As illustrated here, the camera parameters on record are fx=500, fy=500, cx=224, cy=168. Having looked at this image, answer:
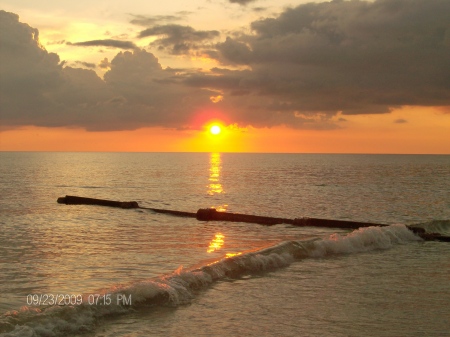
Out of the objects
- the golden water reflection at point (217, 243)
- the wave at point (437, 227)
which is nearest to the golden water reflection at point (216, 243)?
the golden water reflection at point (217, 243)

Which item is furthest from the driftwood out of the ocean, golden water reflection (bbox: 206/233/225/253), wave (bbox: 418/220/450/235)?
golden water reflection (bbox: 206/233/225/253)

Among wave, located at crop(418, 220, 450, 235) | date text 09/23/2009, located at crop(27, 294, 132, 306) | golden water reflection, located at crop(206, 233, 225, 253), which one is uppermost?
wave, located at crop(418, 220, 450, 235)

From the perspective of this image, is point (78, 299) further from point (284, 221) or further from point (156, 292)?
point (284, 221)

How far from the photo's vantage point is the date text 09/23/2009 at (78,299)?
12.4 meters

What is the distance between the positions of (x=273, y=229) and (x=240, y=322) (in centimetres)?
1717

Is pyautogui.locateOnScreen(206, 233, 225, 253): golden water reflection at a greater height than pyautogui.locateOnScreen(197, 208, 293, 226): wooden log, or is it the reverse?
pyautogui.locateOnScreen(197, 208, 293, 226): wooden log

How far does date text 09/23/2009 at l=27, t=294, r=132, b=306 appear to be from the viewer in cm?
1235

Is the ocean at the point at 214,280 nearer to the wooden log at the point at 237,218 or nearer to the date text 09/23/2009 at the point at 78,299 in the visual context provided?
the date text 09/23/2009 at the point at 78,299

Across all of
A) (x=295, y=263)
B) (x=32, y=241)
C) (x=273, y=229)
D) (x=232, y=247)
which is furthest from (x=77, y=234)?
(x=295, y=263)

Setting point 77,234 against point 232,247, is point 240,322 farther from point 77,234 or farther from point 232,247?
point 77,234

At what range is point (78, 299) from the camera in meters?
12.7

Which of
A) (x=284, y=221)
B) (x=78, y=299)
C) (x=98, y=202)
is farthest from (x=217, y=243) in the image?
(x=98, y=202)

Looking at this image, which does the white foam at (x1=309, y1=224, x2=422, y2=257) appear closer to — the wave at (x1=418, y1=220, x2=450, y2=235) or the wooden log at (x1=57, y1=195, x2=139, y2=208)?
the wave at (x1=418, y1=220, x2=450, y2=235)

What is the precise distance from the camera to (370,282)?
15516mm
